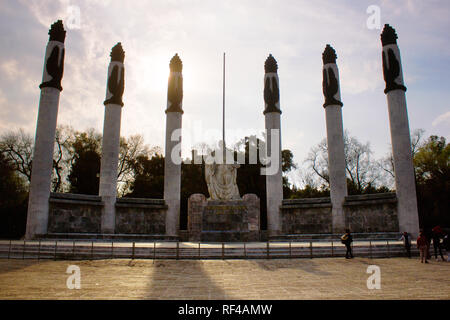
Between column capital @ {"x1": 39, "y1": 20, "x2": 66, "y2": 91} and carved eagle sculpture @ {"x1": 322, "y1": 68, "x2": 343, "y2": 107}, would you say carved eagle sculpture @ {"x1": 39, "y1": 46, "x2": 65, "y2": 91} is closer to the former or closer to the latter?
column capital @ {"x1": 39, "y1": 20, "x2": 66, "y2": 91}

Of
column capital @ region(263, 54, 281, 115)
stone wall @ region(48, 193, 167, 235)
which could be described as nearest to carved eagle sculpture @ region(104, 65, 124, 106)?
stone wall @ region(48, 193, 167, 235)

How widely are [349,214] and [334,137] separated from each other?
246 inches

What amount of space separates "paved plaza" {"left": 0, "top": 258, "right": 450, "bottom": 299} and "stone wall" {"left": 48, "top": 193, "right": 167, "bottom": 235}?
1235 centimetres

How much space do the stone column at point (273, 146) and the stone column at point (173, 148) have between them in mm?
7591

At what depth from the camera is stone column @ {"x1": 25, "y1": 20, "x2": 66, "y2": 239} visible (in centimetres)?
2098

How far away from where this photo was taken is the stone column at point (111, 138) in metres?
23.7

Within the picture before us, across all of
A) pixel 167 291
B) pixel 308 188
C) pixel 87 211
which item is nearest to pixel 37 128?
pixel 87 211

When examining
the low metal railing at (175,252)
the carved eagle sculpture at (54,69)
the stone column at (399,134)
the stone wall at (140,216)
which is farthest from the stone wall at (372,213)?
the carved eagle sculpture at (54,69)

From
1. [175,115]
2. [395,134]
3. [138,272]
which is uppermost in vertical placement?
[175,115]

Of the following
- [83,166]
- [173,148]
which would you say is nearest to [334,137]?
[173,148]

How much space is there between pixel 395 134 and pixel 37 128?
85.4 feet

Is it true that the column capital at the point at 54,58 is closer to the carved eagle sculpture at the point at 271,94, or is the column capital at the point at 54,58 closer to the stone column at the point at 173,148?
the stone column at the point at 173,148

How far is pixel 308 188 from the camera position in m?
43.0
